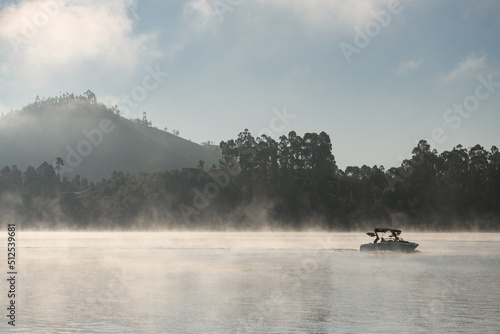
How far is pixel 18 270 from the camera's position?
68125mm

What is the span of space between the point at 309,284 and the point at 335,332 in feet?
72.8

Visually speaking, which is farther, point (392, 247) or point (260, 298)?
point (392, 247)

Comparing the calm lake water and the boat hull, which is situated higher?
the boat hull

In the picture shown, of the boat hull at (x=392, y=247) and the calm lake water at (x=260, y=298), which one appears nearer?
the calm lake water at (x=260, y=298)

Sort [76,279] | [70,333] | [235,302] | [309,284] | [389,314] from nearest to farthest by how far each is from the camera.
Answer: [70,333] → [389,314] → [235,302] → [309,284] → [76,279]

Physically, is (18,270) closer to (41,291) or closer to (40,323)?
(41,291)

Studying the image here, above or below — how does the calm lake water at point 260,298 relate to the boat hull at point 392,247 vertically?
below

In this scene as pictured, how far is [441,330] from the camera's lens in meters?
31.1

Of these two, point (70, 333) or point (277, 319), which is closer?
point (70, 333)

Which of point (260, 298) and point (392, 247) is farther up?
point (392, 247)

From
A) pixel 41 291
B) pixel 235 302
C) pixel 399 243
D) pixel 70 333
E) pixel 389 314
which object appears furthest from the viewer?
pixel 399 243

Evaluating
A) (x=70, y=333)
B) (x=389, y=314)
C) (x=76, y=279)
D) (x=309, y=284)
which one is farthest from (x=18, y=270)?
(x=389, y=314)

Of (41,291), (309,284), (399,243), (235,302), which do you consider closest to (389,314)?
(235,302)

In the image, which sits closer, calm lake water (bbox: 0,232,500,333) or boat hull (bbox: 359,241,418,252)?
calm lake water (bbox: 0,232,500,333)
